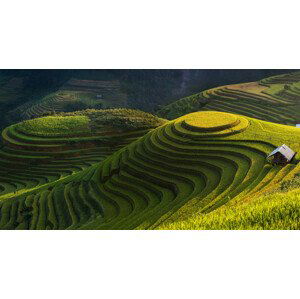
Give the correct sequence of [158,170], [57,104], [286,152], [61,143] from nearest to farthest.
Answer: [286,152] → [158,170] → [61,143] → [57,104]

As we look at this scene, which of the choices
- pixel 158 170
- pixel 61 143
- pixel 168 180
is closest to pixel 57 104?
pixel 61 143

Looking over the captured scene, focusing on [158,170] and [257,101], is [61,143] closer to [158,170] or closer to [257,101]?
[158,170]

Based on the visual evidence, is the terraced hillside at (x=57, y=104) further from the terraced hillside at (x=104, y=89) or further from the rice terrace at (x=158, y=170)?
the rice terrace at (x=158, y=170)

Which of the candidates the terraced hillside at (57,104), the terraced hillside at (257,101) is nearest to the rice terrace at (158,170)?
the terraced hillside at (257,101)

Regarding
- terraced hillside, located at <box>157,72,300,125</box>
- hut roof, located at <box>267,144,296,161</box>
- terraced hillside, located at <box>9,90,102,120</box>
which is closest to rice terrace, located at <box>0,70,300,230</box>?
hut roof, located at <box>267,144,296,161</box>

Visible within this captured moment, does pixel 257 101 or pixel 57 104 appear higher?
pixel 57 104

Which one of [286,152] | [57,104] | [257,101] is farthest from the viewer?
[57,104]

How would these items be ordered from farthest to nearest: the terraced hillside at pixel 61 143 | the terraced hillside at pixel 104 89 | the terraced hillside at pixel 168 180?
the terraced hillside at pixel 104 89
the terraced hillside at pixel 61 143
the terraced hillside at pixel 168 180

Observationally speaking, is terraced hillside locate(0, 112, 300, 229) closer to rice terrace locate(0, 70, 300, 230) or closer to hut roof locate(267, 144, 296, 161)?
rice terrace locate(0, 70, 300, 230)
